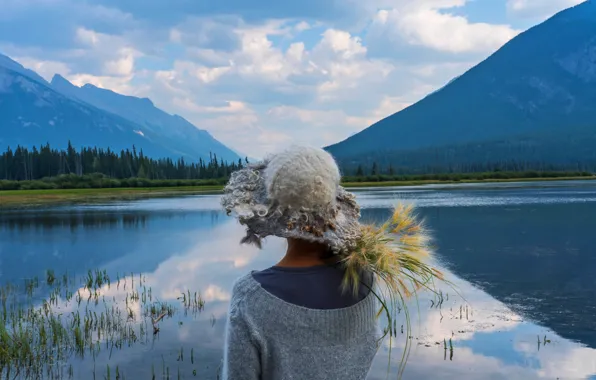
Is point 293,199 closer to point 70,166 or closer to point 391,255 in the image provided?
point 391,255

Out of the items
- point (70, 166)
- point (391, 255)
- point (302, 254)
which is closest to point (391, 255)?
point (391, 255)

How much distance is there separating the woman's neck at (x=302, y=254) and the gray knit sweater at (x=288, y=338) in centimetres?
19

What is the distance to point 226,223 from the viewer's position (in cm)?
3403

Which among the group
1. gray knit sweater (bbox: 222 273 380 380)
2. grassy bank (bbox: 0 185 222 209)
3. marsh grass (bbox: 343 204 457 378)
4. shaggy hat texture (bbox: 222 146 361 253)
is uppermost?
shaggy hat texture (bbox: 222 146 361 253)

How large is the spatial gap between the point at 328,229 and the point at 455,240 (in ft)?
69.5

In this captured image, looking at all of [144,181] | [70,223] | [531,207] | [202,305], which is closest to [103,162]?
[144,181]

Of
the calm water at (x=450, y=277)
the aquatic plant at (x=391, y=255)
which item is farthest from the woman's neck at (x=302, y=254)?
the calm water at (x=450, y=277)

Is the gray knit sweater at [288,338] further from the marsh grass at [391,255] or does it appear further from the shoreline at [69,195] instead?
the shoreline at [69,195]

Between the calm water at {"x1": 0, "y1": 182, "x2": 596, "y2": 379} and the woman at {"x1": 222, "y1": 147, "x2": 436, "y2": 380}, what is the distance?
112 cm

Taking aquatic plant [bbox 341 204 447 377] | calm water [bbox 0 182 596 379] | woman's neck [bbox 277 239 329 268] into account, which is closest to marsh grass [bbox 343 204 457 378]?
aquatic plant [bbox 341 204 447 377]

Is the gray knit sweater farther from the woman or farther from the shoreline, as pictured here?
the shoreline

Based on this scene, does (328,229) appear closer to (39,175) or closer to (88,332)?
(88,332)

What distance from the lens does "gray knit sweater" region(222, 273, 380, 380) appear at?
2.44 m

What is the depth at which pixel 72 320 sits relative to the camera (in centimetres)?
1182
